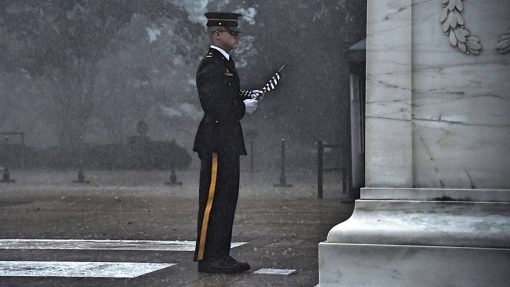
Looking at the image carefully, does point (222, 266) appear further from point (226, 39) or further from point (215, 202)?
point (226, 39)

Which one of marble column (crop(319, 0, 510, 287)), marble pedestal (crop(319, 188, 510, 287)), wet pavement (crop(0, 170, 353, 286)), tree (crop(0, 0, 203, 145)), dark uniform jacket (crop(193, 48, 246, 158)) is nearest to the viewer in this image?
marble pedestal (crop(319, 188, 510, 287))

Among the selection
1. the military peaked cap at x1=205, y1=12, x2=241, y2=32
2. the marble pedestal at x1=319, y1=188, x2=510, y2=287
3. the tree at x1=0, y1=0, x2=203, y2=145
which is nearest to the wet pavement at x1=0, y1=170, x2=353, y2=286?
the marble pedestal at x1=319, y1=188, x2=510, y2=287

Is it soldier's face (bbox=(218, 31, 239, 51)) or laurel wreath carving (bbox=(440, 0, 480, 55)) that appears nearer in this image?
laurel wreath carving (bbox=(440, 0, 480, 55))

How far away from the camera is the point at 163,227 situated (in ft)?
41.5

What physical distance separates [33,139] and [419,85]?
1552 inches

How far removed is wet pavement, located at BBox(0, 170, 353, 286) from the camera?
24.7 feet

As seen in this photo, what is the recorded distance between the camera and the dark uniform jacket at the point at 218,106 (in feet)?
25.5

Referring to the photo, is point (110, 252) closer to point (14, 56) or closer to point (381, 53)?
point (381, 53)

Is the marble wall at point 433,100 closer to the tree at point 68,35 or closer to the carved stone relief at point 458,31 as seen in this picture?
the carved stone relief at point 458,31

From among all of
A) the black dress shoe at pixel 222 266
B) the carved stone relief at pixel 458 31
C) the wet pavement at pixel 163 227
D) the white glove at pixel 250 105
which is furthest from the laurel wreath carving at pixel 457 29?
the black dress shoe at pixel 222 266

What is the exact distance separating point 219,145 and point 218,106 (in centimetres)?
28

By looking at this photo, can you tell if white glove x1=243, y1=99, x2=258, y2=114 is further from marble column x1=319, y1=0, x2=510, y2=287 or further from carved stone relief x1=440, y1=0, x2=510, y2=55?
carved stone relief x1=440, y1=0, x2=510, y2=55

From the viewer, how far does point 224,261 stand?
785 cm

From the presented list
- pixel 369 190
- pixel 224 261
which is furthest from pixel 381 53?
pixel 224 261
